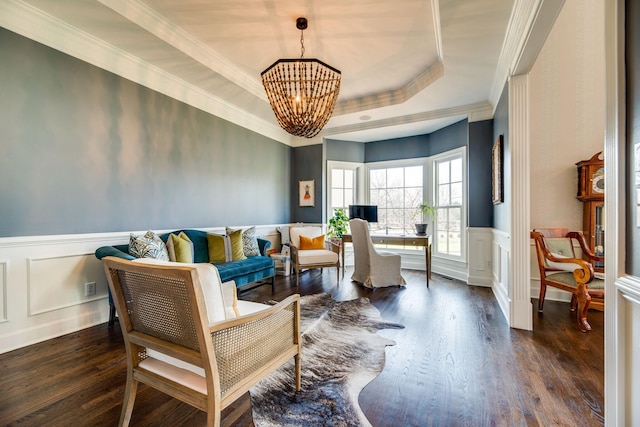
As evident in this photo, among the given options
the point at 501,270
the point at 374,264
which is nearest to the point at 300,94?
the point at 374,264

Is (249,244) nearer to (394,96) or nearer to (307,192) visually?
(307,192)

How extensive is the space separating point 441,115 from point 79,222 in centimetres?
500

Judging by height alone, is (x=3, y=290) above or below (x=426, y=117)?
below

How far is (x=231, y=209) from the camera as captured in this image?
14.4 feet

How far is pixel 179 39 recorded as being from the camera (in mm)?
2773

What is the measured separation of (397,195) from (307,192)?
1888 mm

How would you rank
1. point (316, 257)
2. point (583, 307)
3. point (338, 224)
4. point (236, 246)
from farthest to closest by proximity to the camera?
point (338, 224) < point (316, 257) < point (236, 246) < point (583, 307)

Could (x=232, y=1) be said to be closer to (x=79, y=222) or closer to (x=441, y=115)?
(x=79, y=222)

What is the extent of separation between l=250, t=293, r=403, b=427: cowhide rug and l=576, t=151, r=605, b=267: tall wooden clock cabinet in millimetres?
2733

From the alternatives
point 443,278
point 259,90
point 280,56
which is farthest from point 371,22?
point 443,278

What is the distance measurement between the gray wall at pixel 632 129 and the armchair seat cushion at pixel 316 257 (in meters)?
3.52

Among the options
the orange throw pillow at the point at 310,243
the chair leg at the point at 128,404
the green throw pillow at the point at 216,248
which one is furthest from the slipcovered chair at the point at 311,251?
the chair leg at the point at 128,404

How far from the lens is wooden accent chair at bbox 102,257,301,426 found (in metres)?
1.05

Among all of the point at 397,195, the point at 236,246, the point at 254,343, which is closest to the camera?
the point at 254,343
